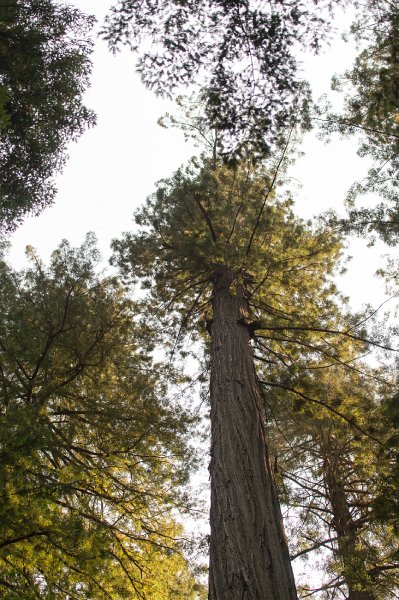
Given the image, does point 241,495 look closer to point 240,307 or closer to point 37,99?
point 240,307

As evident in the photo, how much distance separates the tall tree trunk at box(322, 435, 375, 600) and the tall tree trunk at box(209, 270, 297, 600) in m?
2.75

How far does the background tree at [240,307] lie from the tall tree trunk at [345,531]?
6.32 feet

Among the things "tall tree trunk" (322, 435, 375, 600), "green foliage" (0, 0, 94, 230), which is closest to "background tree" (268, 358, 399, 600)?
"tall tree trunk" (322, 435, 375, 600)

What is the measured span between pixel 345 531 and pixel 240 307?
4029mm

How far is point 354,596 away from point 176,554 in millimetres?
2732

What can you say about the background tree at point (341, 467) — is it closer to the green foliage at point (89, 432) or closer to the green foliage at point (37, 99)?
the green foliage at point (89, 432)

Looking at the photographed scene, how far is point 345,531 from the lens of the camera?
7125 mm

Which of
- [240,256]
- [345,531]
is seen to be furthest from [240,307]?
[345,531]

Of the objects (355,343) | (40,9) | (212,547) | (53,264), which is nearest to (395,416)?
(212,547)

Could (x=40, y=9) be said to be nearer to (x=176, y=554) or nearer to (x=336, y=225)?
(x=336, y=225)

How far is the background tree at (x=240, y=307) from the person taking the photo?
344 centimetres

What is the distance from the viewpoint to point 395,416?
14.6 ft

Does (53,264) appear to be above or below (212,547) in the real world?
above

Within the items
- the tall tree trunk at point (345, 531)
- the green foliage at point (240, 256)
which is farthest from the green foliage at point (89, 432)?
the tall tree trunk at point (345, 531)
